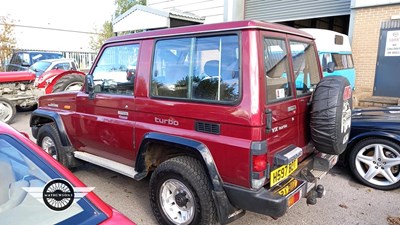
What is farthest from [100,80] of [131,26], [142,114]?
[131,26]

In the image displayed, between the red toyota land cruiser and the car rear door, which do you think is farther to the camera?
the car rear door

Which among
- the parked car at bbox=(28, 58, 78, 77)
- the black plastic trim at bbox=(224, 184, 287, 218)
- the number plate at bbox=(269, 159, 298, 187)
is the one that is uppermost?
the parked car at bbox=(28, 58, 78, 77)

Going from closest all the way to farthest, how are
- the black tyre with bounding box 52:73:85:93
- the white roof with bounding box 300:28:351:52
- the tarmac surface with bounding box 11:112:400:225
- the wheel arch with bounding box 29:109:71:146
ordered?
the tarmac surface with bounding box 11:112:400:225 → the wheel arch with bounding box 29:109:71:146 → the white roof with bounding box 300:28:351:52 → the black tyre with bounding box 52:73:85:93

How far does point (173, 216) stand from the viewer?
3.07 metres

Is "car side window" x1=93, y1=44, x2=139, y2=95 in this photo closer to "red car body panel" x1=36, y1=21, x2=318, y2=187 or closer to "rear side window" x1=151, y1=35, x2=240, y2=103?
"red car body panel" x1=36, y1=21, x2=318, y2=187

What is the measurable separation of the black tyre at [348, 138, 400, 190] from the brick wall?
18.3 ft

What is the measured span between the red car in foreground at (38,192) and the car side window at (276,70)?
1.68 m

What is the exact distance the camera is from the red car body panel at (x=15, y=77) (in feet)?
28.4

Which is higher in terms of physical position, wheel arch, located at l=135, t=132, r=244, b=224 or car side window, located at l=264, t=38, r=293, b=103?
car side window, located at l=264, t=38, r=293, b=103

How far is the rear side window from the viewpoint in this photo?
265 cm

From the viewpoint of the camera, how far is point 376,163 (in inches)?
158

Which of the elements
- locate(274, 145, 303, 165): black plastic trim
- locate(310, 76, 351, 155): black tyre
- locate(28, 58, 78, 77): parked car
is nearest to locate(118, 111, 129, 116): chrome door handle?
locate(274, 145, 303, 165): black plastic trim

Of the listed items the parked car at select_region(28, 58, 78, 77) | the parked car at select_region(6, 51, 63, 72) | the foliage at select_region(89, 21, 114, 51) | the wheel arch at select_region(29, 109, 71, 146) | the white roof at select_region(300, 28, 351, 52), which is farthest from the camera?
the foliage at select_region(89, 21, 114, 51)

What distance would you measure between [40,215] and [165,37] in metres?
2.17
